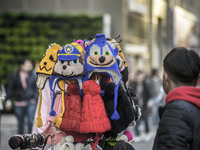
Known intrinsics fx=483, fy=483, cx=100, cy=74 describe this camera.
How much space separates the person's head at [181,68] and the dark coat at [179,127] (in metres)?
0.17

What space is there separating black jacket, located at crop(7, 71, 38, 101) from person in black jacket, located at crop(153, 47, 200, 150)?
8377 mm

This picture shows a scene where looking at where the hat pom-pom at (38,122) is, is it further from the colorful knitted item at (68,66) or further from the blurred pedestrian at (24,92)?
the blurred pedestrian at (24,92)

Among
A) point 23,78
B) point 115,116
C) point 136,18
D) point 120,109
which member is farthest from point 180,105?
point 136,18

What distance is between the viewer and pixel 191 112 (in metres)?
3.03

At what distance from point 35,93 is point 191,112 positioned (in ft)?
28.5

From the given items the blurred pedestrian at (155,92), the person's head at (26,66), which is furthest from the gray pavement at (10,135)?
the person's head at (26,66)

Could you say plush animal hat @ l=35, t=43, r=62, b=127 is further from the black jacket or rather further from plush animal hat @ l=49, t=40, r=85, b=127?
the black jacket

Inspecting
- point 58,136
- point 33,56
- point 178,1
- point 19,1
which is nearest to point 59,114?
point 58,136

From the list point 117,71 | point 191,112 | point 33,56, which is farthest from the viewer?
point 33,56

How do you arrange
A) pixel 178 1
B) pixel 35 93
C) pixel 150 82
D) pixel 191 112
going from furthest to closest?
pixel 178 1 → pixel 150 82 → pixel 35 93 → pixel 191 112

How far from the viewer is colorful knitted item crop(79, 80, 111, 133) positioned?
4.21 m

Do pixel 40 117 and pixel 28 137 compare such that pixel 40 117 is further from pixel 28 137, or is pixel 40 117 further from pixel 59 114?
pixel 28 137

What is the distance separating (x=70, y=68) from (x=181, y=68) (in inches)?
61.1

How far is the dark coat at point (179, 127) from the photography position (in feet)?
9.61
